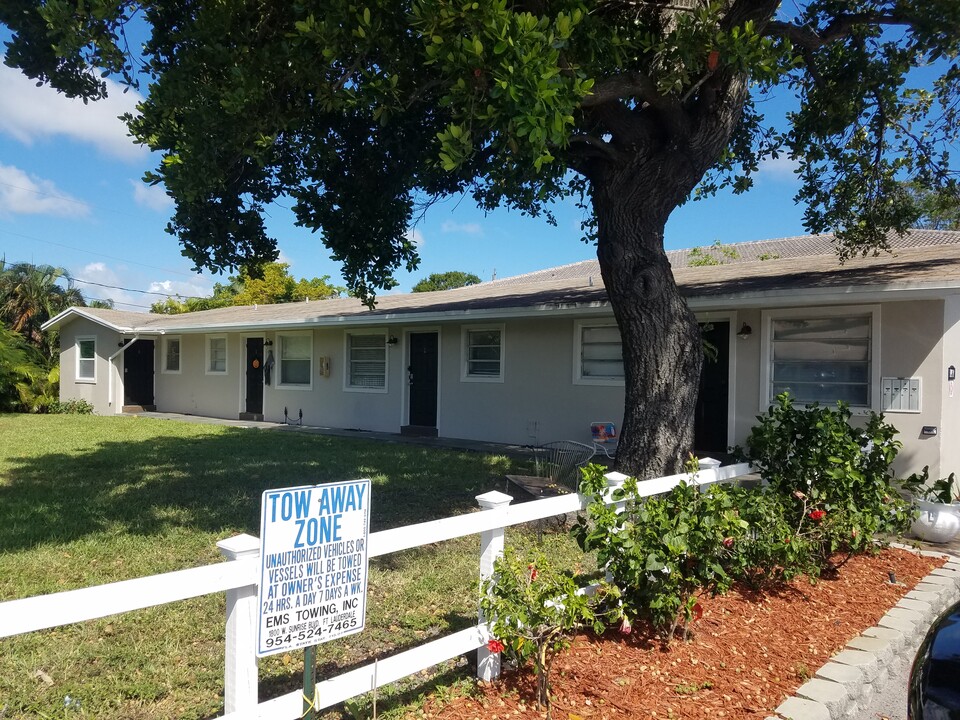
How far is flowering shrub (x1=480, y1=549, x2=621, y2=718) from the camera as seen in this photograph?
3.47 meters

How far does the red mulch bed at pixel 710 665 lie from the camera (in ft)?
11.8

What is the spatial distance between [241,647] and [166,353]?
21.0m

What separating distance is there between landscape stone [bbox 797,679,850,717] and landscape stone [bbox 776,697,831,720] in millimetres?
53

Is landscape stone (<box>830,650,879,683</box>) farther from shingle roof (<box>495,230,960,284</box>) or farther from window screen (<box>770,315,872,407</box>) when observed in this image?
shingle roof (<box>495,230,960,284</box>)

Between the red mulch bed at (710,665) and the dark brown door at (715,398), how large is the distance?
229 inches

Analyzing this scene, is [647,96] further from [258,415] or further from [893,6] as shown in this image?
[258,415]

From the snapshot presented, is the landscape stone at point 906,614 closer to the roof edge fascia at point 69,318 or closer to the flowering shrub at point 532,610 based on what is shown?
the flowering shrub at point 532,610

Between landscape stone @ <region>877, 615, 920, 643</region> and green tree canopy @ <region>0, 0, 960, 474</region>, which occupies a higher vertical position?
green tree canopy @ <region>0, 0, 960, 474</region>

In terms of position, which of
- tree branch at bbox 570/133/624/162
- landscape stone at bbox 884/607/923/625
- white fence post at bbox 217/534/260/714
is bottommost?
landscape stone at bbox 884/607/923/625

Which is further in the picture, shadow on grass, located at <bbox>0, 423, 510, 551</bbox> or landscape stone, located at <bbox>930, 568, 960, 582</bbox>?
shadow on grass, located at <bbox>0, 423, 510, 551</bbox>

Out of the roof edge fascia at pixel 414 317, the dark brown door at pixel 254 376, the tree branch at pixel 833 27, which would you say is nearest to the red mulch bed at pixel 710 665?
the tree branch at pixel 833 27

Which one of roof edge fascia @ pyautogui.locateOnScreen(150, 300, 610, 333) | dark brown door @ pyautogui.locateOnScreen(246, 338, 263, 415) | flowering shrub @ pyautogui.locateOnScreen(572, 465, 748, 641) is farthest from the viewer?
dark brown door @ pyautogui.locateOnScreen(246, 338, 263, 415)

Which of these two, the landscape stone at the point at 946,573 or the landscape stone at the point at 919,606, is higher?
the landscape stone at the point at 919,606

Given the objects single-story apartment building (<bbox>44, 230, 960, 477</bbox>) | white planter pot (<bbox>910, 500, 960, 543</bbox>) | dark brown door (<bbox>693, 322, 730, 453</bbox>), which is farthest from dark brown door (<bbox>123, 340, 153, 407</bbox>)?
white planter pot (<bbox>910, 500, 960, 543</bbox>)
